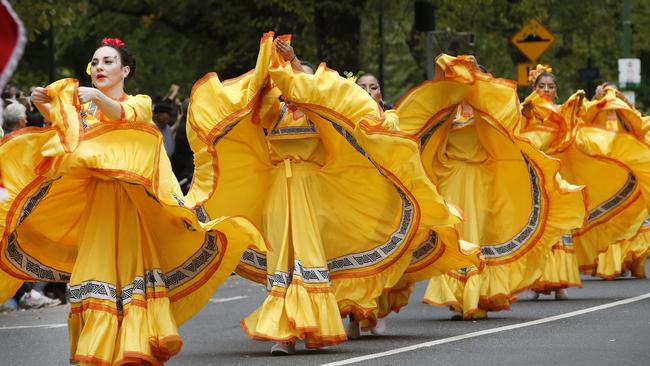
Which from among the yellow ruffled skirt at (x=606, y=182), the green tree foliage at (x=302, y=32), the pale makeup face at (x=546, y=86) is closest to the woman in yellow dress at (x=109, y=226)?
the pale makeup face at (x=546, y=86)

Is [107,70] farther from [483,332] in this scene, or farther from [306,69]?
[483,332]

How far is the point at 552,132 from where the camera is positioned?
46.0ft

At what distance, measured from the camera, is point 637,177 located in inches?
584

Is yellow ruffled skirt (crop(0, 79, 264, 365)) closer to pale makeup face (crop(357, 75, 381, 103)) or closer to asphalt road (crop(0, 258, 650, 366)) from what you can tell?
asphalt road (crop(0, 258, 650, 366))

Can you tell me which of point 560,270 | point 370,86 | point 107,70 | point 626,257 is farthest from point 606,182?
point 107,70

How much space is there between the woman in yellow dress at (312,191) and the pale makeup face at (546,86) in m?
3.40

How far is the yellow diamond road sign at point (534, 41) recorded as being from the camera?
25844 mm

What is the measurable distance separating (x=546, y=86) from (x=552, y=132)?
500 mm

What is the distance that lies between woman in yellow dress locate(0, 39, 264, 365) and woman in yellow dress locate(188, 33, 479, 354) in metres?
1.16

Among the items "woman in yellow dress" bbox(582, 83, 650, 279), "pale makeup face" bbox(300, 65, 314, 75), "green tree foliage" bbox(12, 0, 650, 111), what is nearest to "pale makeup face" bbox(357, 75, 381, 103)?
"pale makeup face" bbox(300, 65, 314, 75)

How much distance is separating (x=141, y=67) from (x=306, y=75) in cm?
2486

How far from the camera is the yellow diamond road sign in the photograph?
2584 cm

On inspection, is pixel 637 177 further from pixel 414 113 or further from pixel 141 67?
pixel 141 67

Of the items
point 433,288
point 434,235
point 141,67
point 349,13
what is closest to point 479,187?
point 433,288
